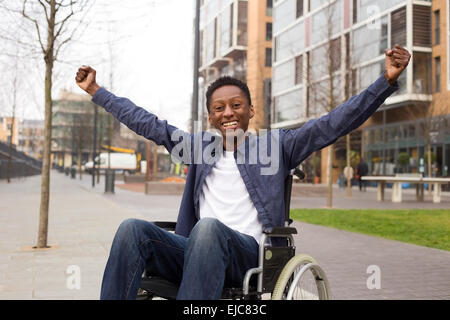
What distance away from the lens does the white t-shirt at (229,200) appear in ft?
8.92

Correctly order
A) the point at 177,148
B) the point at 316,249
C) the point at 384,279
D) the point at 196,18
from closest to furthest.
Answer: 1. the point at 177,148
2. the point at 384,279
3. the point at 316,249
4. the point at 196,18

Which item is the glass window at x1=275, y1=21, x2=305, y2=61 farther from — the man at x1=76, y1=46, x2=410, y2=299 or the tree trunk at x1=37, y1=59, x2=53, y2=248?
the man at x1=76, y1=46, x2=410, y2=299

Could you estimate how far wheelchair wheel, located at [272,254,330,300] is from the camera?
241 centimetres

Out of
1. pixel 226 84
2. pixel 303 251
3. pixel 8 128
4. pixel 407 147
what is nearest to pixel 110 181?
pixel 303 251

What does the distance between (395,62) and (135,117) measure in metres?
Answer: 1.49

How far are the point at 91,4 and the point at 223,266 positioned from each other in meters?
6.00

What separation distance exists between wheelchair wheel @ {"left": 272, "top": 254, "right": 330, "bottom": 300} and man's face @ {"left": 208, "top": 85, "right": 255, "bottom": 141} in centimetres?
82

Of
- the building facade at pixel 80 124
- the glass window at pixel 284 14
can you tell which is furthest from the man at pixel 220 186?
the glass window at pixel 284 14

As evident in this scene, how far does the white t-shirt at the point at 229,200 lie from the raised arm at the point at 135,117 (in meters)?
0.31

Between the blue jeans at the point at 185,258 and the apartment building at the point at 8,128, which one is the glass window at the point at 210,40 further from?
the blue jeans at the point at 185,258

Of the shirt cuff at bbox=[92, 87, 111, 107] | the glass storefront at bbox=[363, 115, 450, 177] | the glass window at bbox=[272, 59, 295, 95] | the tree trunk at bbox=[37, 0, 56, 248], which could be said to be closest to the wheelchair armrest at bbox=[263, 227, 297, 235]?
the shirt cuff at bbox=[92, 87, 111, 107]
